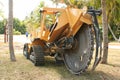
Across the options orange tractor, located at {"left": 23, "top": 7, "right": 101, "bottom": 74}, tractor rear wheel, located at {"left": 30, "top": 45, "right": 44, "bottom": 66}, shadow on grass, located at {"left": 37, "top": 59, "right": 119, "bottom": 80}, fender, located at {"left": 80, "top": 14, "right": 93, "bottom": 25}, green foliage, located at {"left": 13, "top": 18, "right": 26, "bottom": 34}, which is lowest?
green foliage, located at {"left": 13, "top": 18, "right": 26, "bottom": 34}

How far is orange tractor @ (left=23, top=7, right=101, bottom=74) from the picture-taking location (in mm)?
8980

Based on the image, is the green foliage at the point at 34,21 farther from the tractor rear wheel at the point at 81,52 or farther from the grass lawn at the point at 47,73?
the tractor rear wheel at the point at 81,52

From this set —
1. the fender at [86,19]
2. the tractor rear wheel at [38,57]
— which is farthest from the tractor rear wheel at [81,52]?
the tractor rear wheel at [38,57]

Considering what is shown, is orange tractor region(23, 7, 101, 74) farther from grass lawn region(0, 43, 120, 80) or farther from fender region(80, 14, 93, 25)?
grass lawn region(0, 43, 120, 80)

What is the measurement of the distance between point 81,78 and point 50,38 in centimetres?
237

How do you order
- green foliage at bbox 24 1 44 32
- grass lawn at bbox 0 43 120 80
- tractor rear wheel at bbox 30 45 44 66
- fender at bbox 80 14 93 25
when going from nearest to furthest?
fender at bbox 80 14 93 25 < grass lawn at bbox 0 43 120 80 < tractor rear wheel at bbox 30 45 44 66 < green foliage at bbox 24 1 44 32

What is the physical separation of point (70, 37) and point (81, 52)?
725 mm

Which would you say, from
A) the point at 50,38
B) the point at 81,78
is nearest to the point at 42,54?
the point at 50,38

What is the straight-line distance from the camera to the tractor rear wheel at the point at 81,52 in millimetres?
8922

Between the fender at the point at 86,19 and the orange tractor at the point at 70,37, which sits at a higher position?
the fender at the point at 86,19

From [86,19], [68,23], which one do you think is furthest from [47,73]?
[86,19]

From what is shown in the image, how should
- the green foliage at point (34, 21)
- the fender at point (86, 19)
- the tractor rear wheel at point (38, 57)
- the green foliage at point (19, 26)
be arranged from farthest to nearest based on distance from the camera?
the green foliage at point (19, 26) → the green foliage at point (34, 21) → the tractor rear wheel at point (38, 57) → the fender at point (86, 19)

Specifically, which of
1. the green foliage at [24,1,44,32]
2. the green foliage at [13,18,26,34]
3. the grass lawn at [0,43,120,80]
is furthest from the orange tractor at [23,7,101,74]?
the green foliage at [13,18,26,34]

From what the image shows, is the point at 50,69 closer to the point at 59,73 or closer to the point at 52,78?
the point at 59,73
